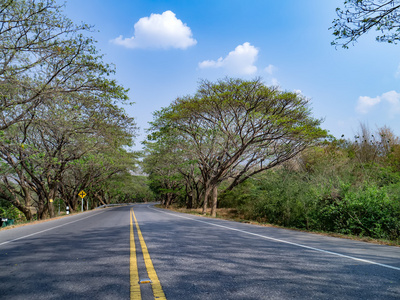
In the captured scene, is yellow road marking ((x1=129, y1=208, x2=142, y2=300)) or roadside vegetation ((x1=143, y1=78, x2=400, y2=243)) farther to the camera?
roadside vegetation ((x1=143, y1=78, x2=400, y2=243))

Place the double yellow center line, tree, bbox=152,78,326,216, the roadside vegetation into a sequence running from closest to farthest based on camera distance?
the double yellow center line → the roadside vegetation → tree, bbox=152,78,326,216

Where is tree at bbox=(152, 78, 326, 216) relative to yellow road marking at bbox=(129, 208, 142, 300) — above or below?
above

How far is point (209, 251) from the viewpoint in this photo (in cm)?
584

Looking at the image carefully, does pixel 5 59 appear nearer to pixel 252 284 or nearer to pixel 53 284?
pixel 53 284

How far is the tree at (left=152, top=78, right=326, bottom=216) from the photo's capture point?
1959 centimetres

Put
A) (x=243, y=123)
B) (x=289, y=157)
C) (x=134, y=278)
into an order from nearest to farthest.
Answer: (x=134, y=278) < (x=243, y=123) < (x=289, y=157)

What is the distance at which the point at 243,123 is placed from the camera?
2078 cm

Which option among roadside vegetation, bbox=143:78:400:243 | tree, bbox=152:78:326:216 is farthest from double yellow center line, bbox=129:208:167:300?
tree, bbox=152:78:326:216

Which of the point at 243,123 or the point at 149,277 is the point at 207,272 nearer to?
the point at 149,277

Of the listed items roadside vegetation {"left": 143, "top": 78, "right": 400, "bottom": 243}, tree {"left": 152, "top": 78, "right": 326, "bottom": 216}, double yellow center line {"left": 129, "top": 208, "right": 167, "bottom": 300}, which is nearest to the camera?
double yellow center line {"left": 129, "top": 208, "right": 167, "bottom": 300}

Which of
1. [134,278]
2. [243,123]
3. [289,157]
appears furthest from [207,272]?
[289,157]

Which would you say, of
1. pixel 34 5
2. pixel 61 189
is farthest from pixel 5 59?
pixel 61 189

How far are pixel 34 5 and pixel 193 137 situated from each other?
1682cm

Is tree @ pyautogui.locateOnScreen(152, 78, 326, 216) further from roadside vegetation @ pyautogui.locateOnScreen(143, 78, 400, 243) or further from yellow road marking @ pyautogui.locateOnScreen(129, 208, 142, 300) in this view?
yellow road marking @ pyautogui.locateOnScreen(129, 208, 142, 300)
